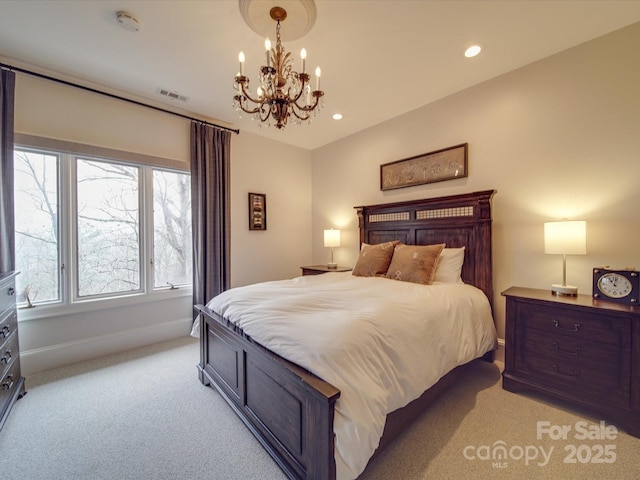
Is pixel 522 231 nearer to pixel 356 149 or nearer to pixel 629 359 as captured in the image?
pixel 629 359

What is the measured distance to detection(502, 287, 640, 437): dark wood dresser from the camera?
170 centimetres

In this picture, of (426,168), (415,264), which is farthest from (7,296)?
(426,168)

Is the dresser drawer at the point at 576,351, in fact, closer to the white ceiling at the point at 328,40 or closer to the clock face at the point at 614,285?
the clock face at the point at 614,285

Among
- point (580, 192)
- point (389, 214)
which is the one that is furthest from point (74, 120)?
point (580, 192)

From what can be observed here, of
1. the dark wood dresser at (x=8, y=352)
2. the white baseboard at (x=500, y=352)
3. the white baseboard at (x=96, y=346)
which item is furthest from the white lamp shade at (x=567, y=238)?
the dark wood dresser at (x=8, y=352)

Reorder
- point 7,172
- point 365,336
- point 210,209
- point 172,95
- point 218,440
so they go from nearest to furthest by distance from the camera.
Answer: point 365,336, point 218,440, point 7,172, point 172,95, point 210,209

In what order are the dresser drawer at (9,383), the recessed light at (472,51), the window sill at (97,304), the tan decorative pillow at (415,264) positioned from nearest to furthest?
1. the dresser drawer at (9,383)
2. the recessed light at (472,51)
3. the window sill at (97,304)
4. the tan decorative pillow at (415,264)

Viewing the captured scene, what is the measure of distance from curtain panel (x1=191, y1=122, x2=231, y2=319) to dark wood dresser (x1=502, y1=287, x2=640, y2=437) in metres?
3.26

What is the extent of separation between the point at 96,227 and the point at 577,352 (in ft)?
14.9

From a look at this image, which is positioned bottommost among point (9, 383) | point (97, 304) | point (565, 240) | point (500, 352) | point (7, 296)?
point (500, 352)

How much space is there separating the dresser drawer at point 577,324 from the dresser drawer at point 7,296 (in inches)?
153

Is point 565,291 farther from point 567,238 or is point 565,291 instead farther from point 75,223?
point 75,223

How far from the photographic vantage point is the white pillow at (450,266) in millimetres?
2764

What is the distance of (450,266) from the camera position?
2.79m
